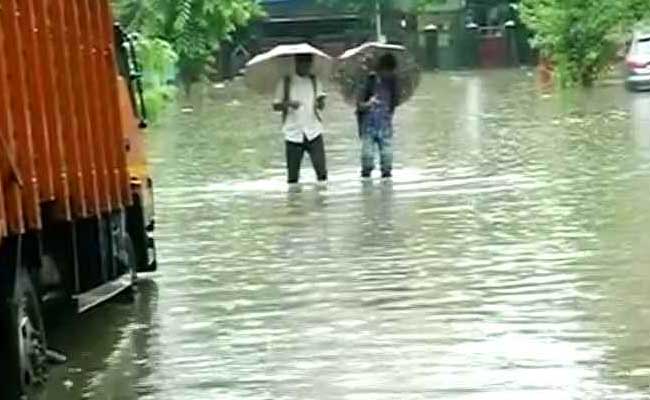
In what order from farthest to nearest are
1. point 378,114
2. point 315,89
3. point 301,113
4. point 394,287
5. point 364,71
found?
1. point 364,71
2. point 378,114
3. point 315,89
4. point 301,113
5. point 394,287

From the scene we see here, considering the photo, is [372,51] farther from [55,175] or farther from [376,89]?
[55,175]

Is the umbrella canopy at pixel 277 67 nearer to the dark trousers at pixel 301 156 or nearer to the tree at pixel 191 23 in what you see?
the dark trousers at pixel 301 156

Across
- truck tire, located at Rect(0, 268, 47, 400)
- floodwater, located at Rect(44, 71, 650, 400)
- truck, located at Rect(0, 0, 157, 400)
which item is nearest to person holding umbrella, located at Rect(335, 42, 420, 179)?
floodwater, located at Rect(44, 71, 650, 400)

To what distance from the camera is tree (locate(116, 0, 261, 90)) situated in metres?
52.5

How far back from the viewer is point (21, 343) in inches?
395

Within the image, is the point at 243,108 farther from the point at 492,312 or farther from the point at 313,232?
the point at 492,312

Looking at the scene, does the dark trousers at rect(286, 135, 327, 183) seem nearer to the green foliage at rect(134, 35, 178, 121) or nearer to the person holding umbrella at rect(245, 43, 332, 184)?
the person holding umbrella at rect(245, 43, 332, 184)

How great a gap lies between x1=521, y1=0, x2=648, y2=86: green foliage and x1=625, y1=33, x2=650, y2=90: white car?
594 millimetres

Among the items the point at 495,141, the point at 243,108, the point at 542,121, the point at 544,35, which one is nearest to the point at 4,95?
the point at 495,141

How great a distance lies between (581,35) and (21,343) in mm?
41919

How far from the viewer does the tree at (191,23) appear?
52.5m

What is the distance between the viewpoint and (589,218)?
58.6 feet

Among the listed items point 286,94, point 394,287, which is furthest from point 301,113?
point 394,287

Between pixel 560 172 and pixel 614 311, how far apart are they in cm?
1094
